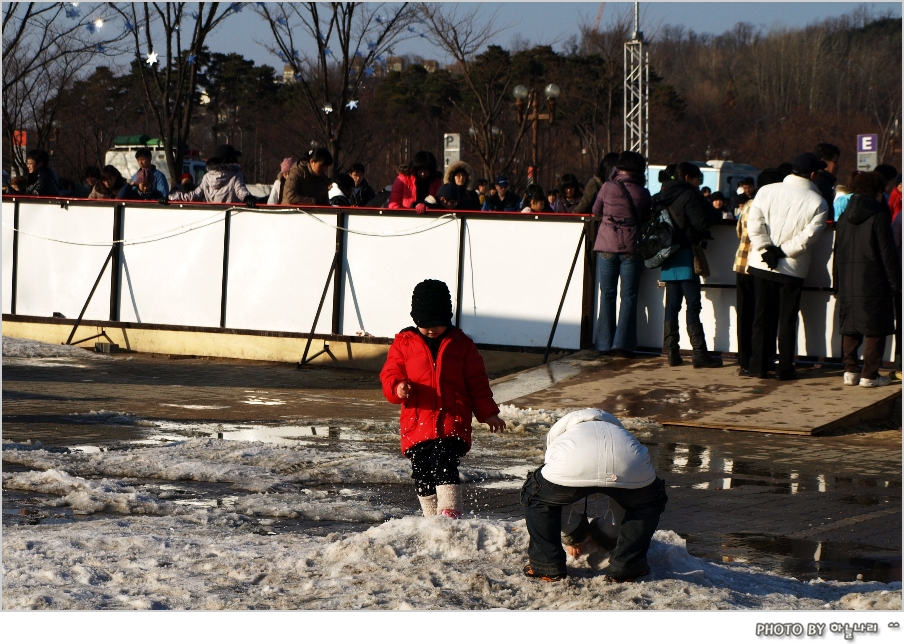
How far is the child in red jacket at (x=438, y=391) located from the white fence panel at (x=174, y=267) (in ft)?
29.5

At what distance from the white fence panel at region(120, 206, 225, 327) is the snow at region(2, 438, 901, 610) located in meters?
7.86

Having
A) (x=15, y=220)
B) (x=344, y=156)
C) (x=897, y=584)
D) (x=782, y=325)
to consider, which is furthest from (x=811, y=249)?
(x=344, y=156)

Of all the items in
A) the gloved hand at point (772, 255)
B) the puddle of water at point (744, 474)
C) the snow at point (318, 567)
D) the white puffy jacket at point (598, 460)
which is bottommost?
the snow at point (318, 567)

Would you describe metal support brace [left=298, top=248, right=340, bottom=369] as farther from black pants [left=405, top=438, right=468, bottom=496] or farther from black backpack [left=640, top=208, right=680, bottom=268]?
Answer: black pants [left=405, top=438, right=468, bottom=496]

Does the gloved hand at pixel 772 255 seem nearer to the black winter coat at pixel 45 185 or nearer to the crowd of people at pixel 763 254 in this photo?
the crowd of people at pixel 763 254

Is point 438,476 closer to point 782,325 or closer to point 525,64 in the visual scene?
point 782,325

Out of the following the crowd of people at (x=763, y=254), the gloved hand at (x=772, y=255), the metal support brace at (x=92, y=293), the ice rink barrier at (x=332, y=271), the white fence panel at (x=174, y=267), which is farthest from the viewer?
the metal support brace at (x=92, y=293)

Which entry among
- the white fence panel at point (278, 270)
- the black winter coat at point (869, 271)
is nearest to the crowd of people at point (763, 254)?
the black winter coat at point (869, 271)

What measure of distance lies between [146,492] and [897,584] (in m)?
3.97

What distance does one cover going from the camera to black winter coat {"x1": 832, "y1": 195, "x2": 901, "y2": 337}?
10.6m

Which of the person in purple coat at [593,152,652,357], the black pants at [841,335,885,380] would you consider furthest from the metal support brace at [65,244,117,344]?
the black pants at [841,335,885,380]

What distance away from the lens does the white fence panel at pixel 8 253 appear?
15703 mm

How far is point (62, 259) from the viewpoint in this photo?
51.0 feet

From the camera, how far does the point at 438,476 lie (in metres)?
5.96
